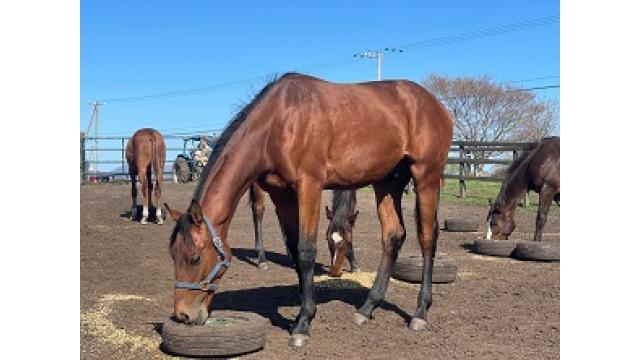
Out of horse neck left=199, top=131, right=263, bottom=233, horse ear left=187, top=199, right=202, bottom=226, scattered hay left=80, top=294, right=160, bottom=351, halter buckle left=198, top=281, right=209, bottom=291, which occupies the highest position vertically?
horse neck left=199, top=131, right=263, bottom=233

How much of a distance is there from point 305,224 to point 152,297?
8.16 feet

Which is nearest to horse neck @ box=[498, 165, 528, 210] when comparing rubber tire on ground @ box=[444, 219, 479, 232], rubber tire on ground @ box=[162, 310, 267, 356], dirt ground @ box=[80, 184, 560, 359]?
dirt ground @ box=[80, 184, 560, 359]

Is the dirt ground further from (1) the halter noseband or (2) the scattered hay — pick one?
(1) the halter noseband

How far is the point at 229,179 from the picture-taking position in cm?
467

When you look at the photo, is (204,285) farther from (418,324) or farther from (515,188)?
(515,188)

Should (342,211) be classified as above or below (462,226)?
above

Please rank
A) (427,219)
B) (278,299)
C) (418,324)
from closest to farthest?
(418,324), (427,219), (278,299)

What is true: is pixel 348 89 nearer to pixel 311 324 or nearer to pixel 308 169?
pixel 308 169

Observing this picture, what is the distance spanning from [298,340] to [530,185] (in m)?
7.34

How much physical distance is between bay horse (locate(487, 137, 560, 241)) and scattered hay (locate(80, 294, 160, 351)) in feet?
23.7

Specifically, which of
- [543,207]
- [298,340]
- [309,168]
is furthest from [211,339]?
[543,207]

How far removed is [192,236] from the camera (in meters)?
4.30

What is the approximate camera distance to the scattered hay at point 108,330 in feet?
15.3

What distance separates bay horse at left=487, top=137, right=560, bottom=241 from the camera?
33.5ft
